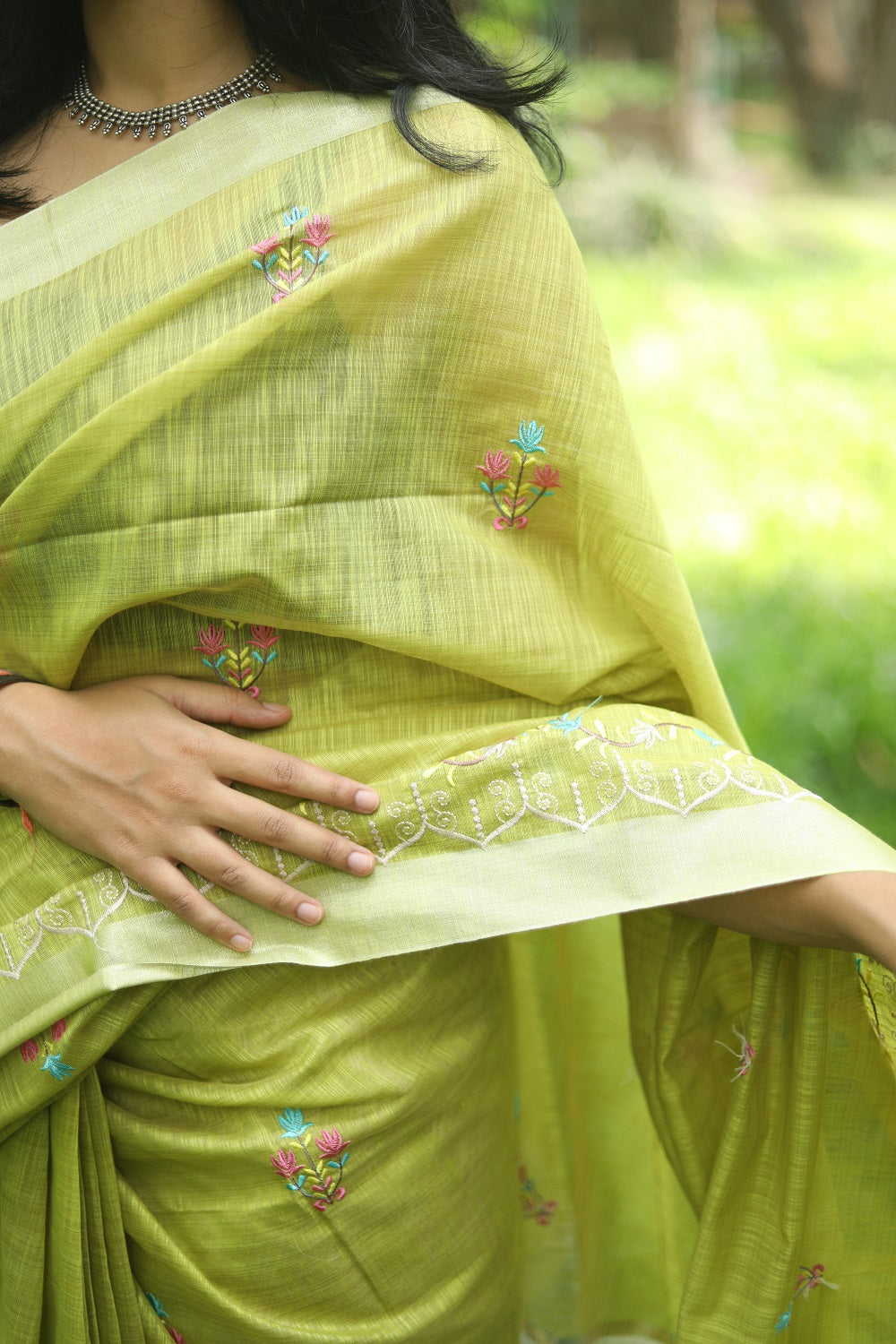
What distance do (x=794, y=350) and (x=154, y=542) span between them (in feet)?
11.1

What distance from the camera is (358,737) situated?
36.3 inches

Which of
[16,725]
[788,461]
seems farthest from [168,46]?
[788,461]

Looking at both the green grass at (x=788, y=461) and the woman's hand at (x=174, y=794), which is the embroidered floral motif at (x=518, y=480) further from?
the green grass at (x=788, y=461)

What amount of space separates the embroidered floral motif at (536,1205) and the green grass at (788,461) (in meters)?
1.06

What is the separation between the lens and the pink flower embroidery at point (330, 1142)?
898mm

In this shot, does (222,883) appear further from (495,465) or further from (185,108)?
(185,108)

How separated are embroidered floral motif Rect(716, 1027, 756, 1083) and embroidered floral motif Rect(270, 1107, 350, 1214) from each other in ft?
1.06

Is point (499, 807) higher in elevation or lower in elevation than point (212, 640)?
lower

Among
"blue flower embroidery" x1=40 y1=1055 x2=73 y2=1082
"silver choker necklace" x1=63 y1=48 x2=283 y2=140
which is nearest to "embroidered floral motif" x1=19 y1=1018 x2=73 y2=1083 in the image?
"blue flower embroidery" x1=40 y1=1055 x2=73 y2=1082

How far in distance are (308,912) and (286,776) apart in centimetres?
10

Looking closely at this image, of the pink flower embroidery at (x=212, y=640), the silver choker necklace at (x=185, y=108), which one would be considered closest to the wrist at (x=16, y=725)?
the pink flower embroidery at (x=212, y=640)

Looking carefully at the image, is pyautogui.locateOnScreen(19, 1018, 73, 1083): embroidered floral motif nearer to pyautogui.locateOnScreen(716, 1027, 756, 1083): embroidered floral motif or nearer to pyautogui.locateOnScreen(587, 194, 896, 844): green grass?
pyautogui.locateOnScreen(716, 1027, 756, 1083): embroidered floral motif

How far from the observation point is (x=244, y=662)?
3.00 feet

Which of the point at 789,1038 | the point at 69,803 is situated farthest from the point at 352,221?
the point at 789,1038
